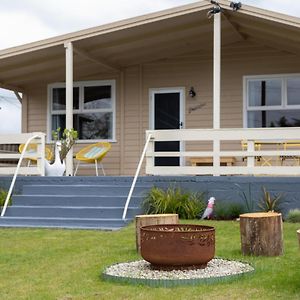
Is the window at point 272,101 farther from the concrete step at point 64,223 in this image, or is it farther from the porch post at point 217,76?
the concrete step at point 64,223

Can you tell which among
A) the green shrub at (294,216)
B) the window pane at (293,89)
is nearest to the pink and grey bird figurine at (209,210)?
the green shrub at (294,216)

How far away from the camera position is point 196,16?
1160 cm

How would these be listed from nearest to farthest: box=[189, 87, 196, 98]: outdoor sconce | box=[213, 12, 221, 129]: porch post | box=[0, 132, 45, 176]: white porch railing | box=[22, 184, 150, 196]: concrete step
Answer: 1. box=[22, 184, 150, 196]: concrete step
2. box=[213, 12, 221, 129]: porch post
3. box=[0, 132, 45, 176]: white porch railing
4. box=[189, 87, 196, 98]: outdoor sconce

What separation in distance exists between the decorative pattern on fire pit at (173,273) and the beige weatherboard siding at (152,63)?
634cm

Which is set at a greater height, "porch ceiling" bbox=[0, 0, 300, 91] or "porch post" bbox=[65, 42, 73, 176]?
"porch ceiling" bbox=[0, 0, 300, 91]

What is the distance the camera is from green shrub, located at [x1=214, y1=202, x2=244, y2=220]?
31.2 feet

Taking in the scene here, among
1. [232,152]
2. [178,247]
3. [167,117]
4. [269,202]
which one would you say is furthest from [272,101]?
[178,247]

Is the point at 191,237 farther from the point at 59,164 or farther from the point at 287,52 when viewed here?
the point at 287,52

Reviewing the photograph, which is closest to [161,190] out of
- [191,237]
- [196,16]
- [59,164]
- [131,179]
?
[131,179]

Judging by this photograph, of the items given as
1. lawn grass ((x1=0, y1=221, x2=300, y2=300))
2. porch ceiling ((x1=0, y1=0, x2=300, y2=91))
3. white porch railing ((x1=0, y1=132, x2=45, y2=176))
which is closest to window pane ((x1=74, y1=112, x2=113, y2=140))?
porch ceiling ((x1=0, y1=0, x2=300, y2=91))

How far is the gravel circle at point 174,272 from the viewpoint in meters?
5.13

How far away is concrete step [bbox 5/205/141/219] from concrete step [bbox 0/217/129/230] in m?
0.22

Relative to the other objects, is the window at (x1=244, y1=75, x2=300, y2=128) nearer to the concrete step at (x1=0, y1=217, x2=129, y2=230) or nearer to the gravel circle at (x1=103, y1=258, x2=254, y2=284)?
the concrete step at (x1=0, y1=217, x2=129, y2=230)

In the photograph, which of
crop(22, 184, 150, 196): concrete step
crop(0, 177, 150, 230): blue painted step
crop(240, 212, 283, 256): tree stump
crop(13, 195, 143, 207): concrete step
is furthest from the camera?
crop(22, 184, 150, 196): concrete step
